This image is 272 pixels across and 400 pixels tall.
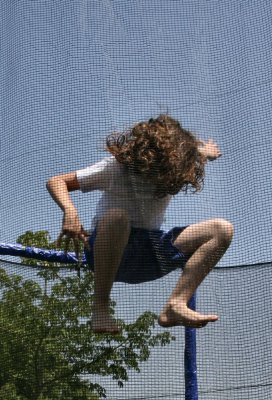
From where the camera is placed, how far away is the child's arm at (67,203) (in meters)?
1.58

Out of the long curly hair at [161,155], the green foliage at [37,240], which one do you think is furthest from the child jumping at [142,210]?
the green foliage at [37,240]

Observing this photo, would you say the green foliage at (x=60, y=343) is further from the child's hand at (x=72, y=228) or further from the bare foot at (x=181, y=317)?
the child's hand at (x=72, y=228)

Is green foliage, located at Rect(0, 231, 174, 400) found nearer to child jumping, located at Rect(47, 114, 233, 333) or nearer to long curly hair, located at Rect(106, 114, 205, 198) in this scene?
child jumping, located at Rect(47, 114, 233, 333)

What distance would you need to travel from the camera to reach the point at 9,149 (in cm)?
178

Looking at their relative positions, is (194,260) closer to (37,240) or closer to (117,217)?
(117,217)

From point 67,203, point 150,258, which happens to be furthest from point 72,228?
point 150,258

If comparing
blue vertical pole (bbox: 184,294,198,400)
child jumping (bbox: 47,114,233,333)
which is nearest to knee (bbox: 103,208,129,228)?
child jumping (bbox: 47,114,233,333)

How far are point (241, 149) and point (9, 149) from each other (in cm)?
49

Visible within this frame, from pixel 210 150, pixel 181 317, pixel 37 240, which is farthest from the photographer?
pixel 37 240

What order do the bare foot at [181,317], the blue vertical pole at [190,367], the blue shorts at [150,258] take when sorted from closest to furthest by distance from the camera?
1. the bare foot at [181,317]
2. the blue shorts at [150,258]
3. the blue vertical pole at [190,367]

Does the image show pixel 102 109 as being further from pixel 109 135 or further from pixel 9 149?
pixel 9 149

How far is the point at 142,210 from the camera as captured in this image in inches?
63.9

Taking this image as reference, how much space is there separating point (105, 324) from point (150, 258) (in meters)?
0.15

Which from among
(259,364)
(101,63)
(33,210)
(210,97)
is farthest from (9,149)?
(259,364)
